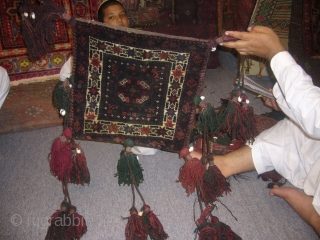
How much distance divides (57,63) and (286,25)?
7.27 feet

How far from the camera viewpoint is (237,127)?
1.26 m

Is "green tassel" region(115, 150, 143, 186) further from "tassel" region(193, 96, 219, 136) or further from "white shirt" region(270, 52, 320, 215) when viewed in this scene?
"white shirt" region(270, 52, 320, 215)

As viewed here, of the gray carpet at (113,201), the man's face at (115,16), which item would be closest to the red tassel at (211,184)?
the gray carpet at (113,201)

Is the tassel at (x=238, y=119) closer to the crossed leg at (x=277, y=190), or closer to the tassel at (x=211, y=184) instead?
the tassel at (x=211, y=184)

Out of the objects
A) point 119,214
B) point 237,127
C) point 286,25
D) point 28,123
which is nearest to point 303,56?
point 286,25

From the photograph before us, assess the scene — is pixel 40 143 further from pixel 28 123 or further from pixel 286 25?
pixel 286 25

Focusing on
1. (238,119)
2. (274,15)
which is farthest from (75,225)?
(274,15)

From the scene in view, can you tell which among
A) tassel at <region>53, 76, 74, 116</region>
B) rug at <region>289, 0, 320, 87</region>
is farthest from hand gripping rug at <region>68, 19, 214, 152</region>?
rug at <region>289, 0, 320, 87</region>

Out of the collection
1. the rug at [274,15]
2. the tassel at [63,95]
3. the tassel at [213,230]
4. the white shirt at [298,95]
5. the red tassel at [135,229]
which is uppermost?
the rug at [274,15]

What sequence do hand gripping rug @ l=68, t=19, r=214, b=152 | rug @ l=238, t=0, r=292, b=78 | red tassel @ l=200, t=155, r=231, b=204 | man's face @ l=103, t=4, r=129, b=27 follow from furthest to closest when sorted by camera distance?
rug @ l=238, t=0, r=292, b=78
man's face @ l=103, t=4, r=129, b=27
red tassel @ l=200, t=155, r=231, b=204
hand gripping rug @ l=68, t=19, r=214, b=152

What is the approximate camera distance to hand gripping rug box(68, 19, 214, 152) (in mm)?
1219

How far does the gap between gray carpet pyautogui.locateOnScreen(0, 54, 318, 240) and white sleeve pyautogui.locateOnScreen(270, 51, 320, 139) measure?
0.60m

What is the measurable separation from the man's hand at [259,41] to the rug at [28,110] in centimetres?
157

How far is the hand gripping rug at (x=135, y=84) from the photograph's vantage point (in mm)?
1219
